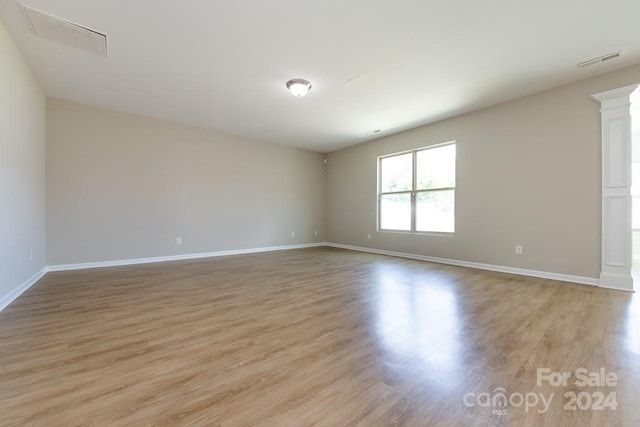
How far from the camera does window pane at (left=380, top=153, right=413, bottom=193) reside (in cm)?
552

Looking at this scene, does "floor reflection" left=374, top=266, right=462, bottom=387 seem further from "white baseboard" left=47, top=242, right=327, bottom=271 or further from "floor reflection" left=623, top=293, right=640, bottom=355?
"white baseboard" left=47, top=242, right=327, bottom=271

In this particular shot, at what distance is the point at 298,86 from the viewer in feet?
11.0

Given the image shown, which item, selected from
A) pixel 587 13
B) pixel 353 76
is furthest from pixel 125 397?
pixel 587 13

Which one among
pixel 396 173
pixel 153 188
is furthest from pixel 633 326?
pixel 153 188

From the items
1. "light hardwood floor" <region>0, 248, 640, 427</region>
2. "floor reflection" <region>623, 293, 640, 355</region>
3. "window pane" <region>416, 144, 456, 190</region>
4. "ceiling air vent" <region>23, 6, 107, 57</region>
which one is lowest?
"floor reflection" <region>623, 293, 640, 355</region>

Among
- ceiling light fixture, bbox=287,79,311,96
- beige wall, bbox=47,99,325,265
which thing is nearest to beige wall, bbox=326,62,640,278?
ceiling light fixture, bbox=287,79,311,96

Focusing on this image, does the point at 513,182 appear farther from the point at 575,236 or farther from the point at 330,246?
the point at 330,246

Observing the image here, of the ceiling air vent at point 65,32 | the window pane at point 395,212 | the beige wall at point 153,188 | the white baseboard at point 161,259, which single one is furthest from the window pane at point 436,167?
the ceiling air vent at point 65,32

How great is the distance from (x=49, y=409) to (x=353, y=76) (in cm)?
374

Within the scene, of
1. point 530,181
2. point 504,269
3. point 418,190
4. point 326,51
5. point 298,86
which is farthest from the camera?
point 418,190

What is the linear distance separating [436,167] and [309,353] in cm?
446

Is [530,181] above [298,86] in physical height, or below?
below

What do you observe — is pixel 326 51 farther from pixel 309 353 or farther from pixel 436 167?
pixel 436 167

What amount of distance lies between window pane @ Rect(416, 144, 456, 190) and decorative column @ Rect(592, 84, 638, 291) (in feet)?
6.14
